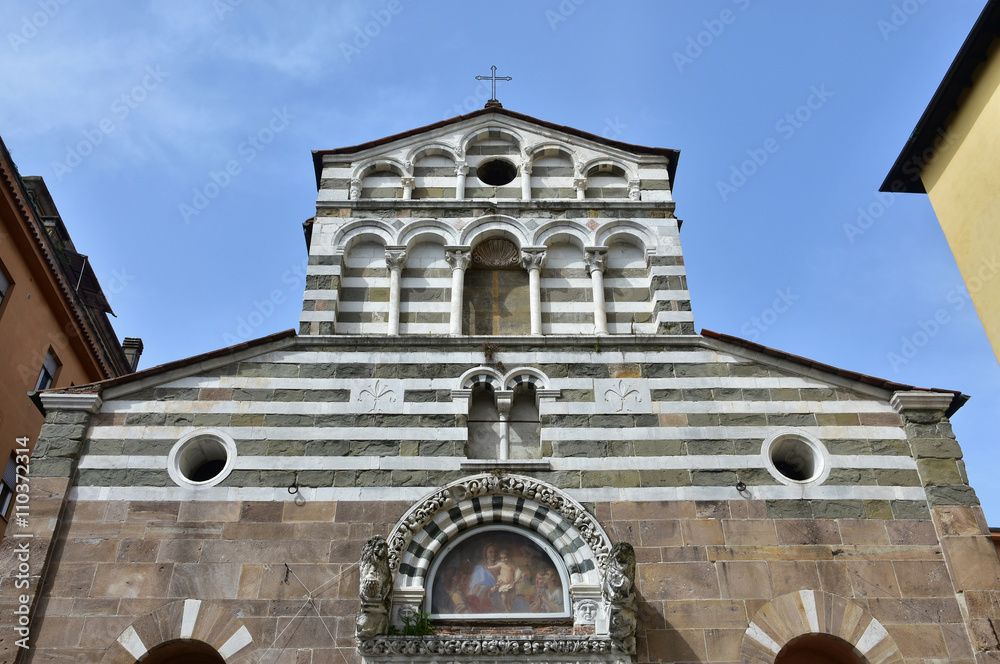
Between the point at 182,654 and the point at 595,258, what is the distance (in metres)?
7.96

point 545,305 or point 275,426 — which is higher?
point 545,305

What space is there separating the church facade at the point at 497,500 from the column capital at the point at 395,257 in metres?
0.05

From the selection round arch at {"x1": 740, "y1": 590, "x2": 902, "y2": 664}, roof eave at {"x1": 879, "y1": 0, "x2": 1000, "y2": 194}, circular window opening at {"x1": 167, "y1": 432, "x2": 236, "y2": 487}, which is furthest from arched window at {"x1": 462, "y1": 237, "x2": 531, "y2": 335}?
roof eave at {"x1": 879, "y1": 0, "x2": 1000, "y2": 194}

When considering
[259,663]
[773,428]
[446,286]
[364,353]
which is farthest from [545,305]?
[259,663]

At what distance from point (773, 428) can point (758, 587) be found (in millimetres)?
2251

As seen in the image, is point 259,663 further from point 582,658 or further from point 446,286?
point 446,286

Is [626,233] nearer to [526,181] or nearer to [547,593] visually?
[526,181]

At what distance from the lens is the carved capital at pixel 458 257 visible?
47.0 ft

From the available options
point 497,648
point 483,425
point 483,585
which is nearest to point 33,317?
point 483,425

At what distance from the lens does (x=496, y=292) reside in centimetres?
1440

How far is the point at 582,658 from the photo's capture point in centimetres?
1025

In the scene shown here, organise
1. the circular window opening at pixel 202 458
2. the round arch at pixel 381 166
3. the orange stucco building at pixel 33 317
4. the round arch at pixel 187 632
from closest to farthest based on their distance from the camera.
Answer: the round arch at pixel 187 632 < the circular window opening at pixel 202 458 < the round arch at pixel 381 166 < the orange stucco building at pixel 33 317

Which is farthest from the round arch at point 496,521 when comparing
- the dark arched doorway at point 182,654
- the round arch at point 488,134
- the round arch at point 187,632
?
the round arch at point 488,134

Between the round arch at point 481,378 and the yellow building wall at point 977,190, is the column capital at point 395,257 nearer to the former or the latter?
the round arch at point 481,378
